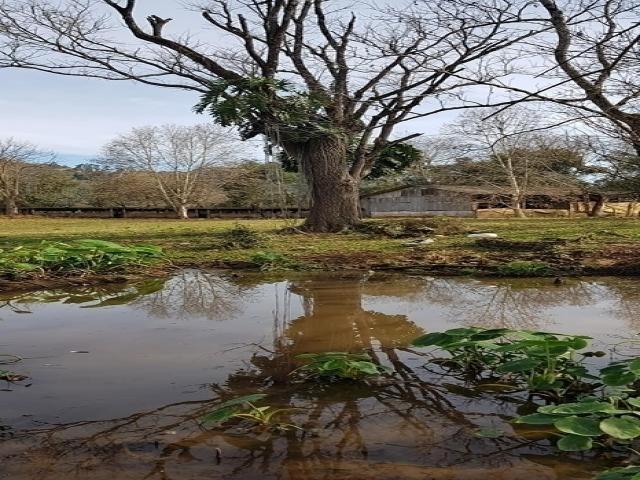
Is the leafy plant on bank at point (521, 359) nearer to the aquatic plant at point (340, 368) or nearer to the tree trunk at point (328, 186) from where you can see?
the aquatic plant at point (340, 368)

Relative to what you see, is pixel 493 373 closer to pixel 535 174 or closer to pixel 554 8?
pixel 554 8

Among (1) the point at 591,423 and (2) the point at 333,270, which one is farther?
(2) the point at 333,270

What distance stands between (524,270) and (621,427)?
193 inches

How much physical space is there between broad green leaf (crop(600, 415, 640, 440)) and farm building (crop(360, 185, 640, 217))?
2804 cm

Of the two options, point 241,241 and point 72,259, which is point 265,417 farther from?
point 241,241

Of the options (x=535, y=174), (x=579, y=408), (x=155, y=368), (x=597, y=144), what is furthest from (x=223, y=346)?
(x=535, y=174)

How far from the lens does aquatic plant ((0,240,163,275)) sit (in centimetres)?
670

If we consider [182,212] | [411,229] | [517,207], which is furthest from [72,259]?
[182,212]

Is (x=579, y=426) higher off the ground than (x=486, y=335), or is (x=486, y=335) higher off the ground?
(x=486, y=335)

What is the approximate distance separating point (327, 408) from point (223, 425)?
43 centimetres

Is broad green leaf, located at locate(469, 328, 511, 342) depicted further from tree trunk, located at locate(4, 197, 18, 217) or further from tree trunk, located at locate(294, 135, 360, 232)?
tree trunk, located at locate(4, 197, 18, 217)

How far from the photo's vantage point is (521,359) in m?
2.61

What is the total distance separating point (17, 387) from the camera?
2781 mm

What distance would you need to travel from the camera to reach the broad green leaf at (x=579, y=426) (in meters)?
1.91
